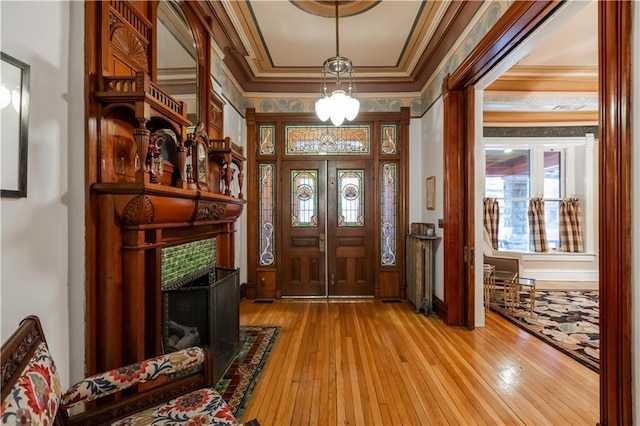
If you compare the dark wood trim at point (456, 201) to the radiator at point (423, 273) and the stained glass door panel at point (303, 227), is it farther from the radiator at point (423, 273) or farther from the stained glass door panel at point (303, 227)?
the stained glass door panel at point (303, 227)

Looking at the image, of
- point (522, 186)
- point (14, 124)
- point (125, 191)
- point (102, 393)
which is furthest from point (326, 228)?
point (522, 186)

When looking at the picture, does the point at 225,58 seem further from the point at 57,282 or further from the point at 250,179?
the point at 57,282

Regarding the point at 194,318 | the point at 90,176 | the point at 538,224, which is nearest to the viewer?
the point at 90,176

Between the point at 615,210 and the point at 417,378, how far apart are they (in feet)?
5.52

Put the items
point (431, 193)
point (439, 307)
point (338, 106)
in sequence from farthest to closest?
point (431, 193) < point (439, 307) < point (338, 106)

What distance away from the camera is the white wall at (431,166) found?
12.4 feet

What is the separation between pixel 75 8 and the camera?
61.2 inches

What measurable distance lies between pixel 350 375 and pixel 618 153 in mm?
2170

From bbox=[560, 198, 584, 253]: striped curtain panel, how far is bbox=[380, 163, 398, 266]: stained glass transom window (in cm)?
350

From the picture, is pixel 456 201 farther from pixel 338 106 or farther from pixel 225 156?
pixel 225 156

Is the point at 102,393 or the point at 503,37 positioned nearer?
the point at 102,393

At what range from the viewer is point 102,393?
127 centimetres

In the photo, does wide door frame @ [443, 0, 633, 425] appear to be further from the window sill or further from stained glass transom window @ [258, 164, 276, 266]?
the window sill

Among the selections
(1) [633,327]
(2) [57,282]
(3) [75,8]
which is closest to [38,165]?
(2) [57,282]
